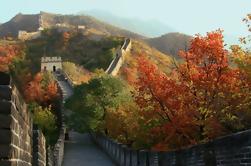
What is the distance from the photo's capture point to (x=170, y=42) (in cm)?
16400

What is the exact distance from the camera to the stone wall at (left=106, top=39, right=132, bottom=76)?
304 ft

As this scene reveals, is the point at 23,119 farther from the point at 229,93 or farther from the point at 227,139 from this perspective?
the point at 229,93

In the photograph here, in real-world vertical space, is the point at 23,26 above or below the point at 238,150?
above

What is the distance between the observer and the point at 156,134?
28.8m

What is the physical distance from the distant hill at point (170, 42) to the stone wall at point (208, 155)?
5039 inches

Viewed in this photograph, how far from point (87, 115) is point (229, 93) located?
26.4 metres

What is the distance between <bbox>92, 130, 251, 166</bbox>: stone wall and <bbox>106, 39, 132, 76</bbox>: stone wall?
6142 cm

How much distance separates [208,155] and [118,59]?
8687 cm

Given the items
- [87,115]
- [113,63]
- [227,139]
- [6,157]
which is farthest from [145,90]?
[113,63]

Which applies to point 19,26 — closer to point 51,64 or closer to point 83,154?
point 51,64

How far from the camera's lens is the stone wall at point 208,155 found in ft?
32.4

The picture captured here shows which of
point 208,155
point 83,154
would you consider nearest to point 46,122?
point 83,154

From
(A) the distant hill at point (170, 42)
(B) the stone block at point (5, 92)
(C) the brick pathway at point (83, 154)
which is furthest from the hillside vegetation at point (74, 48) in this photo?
(B) the stone block at point (5, 92)

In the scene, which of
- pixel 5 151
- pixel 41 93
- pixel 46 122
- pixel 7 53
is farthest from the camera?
pixel 7 53
